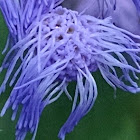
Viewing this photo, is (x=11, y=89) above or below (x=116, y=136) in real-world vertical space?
above

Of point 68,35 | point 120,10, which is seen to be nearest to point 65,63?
point 68,35

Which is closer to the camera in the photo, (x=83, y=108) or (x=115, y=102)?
(x=83, y=108)

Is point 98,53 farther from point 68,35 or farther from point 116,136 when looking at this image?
point 116,136

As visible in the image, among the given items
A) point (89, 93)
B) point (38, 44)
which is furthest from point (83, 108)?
point (38, 44)

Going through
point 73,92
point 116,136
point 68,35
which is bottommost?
point 116,136

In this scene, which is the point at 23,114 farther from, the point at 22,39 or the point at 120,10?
the point at 120,10

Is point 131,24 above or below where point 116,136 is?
above
